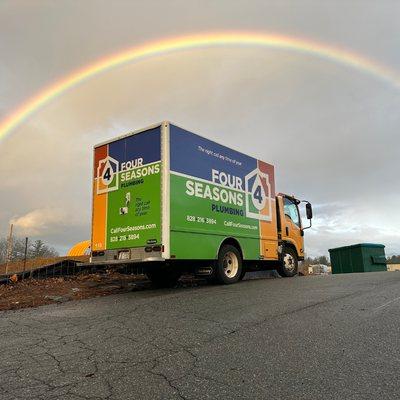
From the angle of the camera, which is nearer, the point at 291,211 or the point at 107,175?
the point at 107,175

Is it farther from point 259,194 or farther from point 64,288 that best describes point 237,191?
point 64,288

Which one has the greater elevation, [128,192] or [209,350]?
[128,192]

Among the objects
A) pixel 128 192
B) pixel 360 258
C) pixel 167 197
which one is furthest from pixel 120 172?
pixel 360 258

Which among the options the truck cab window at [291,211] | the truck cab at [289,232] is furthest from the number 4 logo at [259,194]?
the truck cab window at [291,211]

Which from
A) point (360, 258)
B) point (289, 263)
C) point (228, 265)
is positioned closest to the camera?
point (228, 265)

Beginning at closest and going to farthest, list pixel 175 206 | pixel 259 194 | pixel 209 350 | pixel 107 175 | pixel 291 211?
pixel 209 350 → pixel 175 206 → pixel 107 175 → pixel 259 194 → pixel 291 211

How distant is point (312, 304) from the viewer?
7012mm

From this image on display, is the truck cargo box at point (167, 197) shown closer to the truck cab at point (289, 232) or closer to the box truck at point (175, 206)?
the box truck at point (175, 206)

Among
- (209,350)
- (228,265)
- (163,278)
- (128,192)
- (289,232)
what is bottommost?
(209,350)

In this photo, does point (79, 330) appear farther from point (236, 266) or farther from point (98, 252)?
point (236, 266)

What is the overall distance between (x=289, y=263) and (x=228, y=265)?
13.4 feet

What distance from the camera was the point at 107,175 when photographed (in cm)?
1097

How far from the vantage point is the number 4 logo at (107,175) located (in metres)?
10.8

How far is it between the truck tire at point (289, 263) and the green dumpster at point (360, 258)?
10.1 m
